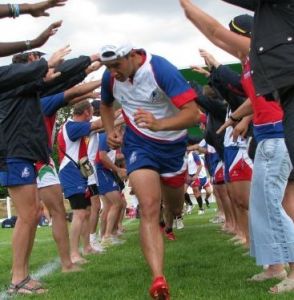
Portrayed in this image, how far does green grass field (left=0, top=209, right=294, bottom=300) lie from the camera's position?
509 centimetres

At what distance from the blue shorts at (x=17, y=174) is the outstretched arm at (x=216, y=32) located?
2517 millimetres

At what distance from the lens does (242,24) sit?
14.7 ft

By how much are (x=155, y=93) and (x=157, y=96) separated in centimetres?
4

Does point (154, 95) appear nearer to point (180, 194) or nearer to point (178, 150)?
point (178, 150)

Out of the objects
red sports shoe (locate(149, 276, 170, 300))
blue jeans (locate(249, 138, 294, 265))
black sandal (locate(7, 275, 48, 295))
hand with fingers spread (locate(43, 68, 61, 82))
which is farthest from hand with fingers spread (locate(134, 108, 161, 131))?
black sandal (locate(7, 275, 48, 295))

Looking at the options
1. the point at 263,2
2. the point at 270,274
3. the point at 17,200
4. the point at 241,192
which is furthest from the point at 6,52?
the point at 241,192

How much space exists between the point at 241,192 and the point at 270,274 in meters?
1.75

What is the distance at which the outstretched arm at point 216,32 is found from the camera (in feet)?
12.5

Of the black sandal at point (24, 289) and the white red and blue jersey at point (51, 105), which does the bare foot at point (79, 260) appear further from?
the black sandal at point (24, 289)

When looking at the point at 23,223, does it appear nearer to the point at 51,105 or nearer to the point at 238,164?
the point at 51,105

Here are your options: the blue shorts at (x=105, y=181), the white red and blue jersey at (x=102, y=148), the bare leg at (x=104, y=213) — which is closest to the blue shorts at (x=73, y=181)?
the white red and blue jersey at (x=102, y=148)

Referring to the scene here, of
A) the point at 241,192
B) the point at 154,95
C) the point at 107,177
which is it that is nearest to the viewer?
the point at 154,95

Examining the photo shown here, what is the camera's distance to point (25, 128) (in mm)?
5953

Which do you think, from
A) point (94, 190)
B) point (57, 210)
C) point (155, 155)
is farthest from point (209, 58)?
point (94, 190)
